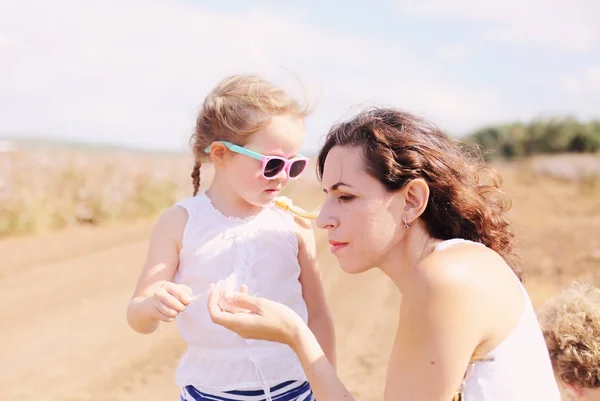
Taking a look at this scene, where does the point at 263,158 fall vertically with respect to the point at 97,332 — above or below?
above

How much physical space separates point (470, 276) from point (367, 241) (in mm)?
353

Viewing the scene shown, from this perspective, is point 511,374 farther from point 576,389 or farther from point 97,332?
point 97,332

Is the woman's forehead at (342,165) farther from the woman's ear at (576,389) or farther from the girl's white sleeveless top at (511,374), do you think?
the woman's ear at (576,389)

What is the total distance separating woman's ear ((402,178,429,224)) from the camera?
225cm

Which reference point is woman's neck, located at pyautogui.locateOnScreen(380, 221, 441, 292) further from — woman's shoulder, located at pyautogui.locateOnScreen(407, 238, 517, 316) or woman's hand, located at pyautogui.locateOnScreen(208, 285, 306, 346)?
woman's hand, located at pyautogui.locateOnScreen(208, 285, 306, 346)

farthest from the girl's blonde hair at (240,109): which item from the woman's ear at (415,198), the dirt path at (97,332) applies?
the dirt path at (97,332)

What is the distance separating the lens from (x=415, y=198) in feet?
7.51

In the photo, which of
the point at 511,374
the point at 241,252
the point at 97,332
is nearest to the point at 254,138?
the point at 241,252

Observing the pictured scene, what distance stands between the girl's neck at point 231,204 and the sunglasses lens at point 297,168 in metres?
0.21

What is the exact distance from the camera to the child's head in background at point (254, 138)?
2809mm

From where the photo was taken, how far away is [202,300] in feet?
9.03

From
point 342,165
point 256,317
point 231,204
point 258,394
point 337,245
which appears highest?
point 342,165

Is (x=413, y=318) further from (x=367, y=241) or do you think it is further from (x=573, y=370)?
(x=573, y=370)

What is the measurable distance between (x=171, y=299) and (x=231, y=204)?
1.92 ft
